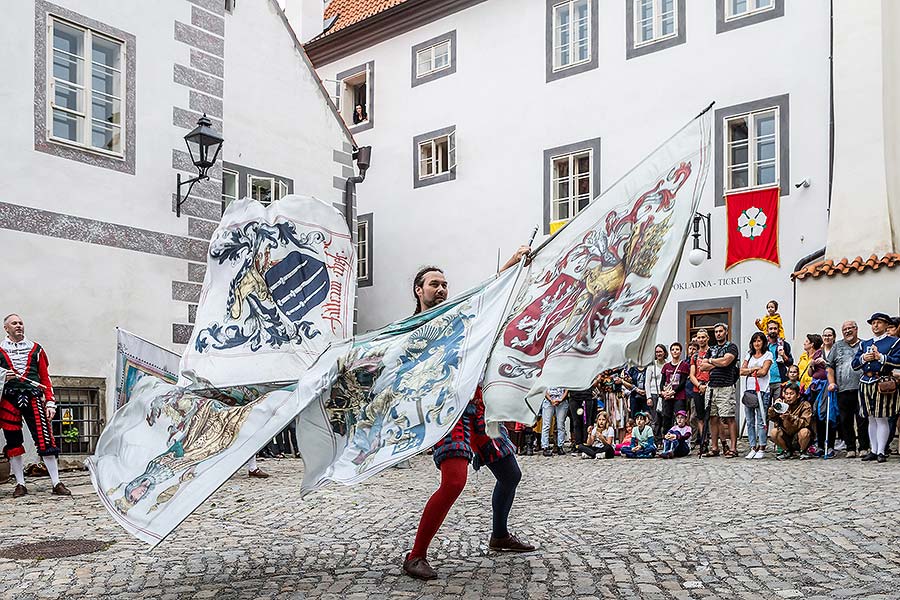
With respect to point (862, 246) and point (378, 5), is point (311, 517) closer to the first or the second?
point (862, 246)

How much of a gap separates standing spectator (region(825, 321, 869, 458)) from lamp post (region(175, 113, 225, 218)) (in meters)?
8.92

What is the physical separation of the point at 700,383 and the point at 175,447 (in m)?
10.0

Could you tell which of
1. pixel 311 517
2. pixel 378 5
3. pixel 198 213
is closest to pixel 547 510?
pixel 311 517

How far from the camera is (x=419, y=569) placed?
5.98 metres

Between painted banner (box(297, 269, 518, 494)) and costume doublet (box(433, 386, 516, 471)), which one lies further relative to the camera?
costume doublet (box(433, 386, 516, 471))

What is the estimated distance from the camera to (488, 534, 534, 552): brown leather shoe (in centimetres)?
677

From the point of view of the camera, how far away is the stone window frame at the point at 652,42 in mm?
20125

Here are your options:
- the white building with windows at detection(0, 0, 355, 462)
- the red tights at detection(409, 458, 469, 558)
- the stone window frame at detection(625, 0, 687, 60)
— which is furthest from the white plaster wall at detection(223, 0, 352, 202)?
the red tights at detection(409, 458, 469, 558)

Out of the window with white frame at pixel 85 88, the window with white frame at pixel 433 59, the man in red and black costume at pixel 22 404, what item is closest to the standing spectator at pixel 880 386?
the man in red and black costume at pixel 22 404

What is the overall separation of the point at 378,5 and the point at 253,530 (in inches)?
791

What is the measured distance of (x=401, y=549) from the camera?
278 inches

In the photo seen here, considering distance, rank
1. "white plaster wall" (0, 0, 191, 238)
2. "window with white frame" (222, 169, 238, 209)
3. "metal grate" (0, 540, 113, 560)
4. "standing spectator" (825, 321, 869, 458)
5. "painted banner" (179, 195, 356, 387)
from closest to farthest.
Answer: "painted banner" (179, 195, 356, 387) < "metal grate" (0, 540, 113, 560) < "standing spectator" (825, 321, 869, 458) < "white plaster wall" (0, 0, 191, 238) < "window with white frame" (222, 169, 238, 209)

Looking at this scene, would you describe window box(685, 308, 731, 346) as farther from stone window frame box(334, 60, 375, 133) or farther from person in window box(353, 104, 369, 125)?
person in window box(353, 104, 369, 125)

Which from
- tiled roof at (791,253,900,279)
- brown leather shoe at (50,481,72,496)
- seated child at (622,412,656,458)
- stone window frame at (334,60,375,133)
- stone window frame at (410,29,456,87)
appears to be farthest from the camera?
stone window frame at (334,60,375,133)
